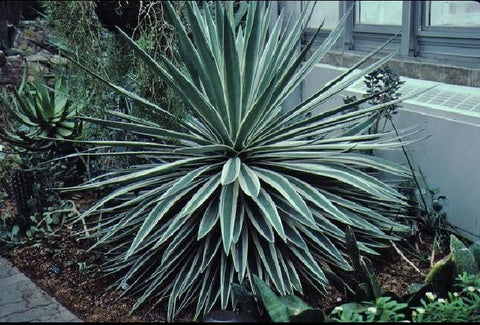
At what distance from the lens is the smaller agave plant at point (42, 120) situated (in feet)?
15.1

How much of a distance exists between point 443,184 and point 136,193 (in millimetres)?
2047

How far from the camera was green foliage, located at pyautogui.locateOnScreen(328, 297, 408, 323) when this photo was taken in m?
2.48

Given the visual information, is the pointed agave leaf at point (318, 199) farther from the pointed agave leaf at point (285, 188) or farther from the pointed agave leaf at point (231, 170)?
the pointed agave leaf at point (231, 170)

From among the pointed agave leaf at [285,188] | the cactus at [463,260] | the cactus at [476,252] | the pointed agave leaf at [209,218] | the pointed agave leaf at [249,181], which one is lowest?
the cactus at [476,252]

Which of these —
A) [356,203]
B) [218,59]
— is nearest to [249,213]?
[356,203]

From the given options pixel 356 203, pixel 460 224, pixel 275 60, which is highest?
pixel 275 60

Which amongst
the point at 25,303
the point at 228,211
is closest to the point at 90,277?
the point at 25,303

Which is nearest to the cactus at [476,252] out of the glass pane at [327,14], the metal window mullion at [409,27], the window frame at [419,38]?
the window frame at [419,38]

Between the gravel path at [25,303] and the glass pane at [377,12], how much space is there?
143 inches

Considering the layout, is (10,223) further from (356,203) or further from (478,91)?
(478,91)

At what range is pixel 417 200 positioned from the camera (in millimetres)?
4254

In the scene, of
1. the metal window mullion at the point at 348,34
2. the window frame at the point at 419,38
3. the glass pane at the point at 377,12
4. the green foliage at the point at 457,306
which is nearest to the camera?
the green foliage at the point at 457,306

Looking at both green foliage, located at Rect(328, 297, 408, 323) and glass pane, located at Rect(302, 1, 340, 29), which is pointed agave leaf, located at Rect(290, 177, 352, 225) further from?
glass pane, located at Rect(302, 1, 340, 29)

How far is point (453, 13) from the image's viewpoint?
4.82 meters
